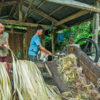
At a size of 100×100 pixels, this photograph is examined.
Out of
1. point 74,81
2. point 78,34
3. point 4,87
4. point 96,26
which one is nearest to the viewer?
point 4,87

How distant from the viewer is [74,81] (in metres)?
1.75

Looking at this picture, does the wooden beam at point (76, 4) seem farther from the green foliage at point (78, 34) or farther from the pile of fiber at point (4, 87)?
the pile of fiber at point (4, 87)

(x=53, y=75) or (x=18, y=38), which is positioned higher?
(x=18, y=38)

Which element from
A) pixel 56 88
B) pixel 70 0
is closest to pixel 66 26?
pixel 70 0

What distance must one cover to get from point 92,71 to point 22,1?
5.42m

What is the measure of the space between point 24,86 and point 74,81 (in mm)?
702

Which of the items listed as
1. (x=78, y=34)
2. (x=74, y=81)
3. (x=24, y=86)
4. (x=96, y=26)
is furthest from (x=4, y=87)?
(x=78, y=34)

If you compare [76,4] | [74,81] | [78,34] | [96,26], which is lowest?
[74,81]

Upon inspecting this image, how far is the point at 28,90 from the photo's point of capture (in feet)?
4.46

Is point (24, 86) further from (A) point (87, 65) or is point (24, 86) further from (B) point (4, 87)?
(A) point (87, 65)

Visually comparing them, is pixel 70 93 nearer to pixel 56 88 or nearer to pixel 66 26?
pixel 56 88

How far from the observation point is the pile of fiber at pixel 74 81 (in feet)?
5.18

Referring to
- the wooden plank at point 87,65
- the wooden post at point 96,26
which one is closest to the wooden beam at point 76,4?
the wooden post at point 96,26

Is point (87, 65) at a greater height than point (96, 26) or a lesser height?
lesser
